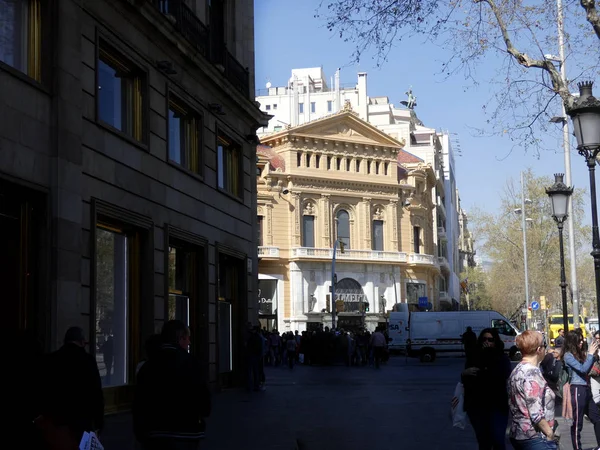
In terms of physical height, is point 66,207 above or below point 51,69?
below

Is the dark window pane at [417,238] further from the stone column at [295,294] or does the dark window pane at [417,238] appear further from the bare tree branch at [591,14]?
the bare tree branch at [591,14]

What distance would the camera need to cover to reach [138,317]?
1792 cm

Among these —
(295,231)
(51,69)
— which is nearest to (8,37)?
(51,69)

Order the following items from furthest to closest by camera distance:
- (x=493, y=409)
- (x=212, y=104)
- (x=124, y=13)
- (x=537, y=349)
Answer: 1. (x=212, y=104)
2. (x=124, y=13)
3. (x=493, y=409)
4. (x=537, y=349)

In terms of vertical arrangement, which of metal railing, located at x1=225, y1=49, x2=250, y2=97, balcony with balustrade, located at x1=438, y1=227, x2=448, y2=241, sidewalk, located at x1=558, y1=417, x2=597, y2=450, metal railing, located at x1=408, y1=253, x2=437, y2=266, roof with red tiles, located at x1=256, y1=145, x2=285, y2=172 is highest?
roof with red tiles, located at x1=256, y1=145, x2=285, y2=172

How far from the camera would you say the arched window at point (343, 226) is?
2938 inches

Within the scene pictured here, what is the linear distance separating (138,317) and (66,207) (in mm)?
4224

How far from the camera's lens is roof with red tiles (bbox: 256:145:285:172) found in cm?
7238

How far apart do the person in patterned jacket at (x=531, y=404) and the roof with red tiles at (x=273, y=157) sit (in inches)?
2531

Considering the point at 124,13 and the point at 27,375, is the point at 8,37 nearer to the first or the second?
the point at 124,13

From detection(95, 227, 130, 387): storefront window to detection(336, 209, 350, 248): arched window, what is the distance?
57.2 m

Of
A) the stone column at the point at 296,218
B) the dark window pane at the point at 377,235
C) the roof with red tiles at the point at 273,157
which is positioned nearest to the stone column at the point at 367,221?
the dark window pane at the point at 377,235

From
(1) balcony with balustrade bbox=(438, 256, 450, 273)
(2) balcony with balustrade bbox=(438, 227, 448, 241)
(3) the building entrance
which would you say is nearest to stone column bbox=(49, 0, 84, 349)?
(3) the building entrance

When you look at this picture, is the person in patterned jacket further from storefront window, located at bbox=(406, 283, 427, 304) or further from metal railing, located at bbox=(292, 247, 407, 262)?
storefront window, located at bbox=(406, 283, 427, 304)
